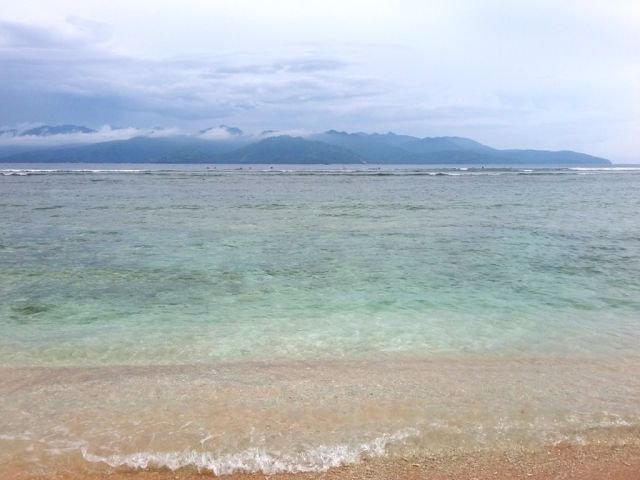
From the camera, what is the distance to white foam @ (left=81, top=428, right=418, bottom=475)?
19.9 feet

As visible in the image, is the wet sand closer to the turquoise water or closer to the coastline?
the coastline

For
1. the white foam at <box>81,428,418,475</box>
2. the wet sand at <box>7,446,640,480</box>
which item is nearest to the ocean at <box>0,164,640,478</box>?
the white foam at <box>81,428,418,475</box>

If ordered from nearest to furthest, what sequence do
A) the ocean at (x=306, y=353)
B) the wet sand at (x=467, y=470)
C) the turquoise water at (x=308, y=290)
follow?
the wet sand at (x=467, y=470) < the ocean at (x=306, y=353) < the turquoise water at (x=308, y=290)

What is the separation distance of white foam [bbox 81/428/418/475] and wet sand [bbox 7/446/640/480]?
0.10 m

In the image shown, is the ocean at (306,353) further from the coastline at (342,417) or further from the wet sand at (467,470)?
the wet sand at (467,470)

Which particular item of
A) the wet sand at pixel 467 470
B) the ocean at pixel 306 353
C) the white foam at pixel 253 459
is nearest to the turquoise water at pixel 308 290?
the ocean at pixel 306 353

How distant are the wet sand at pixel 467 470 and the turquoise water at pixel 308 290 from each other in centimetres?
350

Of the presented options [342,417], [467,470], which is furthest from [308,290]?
[467,470]

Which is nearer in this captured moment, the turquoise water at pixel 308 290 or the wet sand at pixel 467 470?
the wet sand at pixel 467 470

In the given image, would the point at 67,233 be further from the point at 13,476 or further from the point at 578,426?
the point at 578,426

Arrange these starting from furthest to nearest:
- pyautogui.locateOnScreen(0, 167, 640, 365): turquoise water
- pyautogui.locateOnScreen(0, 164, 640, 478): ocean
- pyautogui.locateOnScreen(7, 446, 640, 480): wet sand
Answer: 1. pyautogui.locateOnScreen(0, 167, 640, 365): turquoise water
2. pyautogui.locateOnScreen(0, 164, 640, 478): ocean
3. pyautogui.locateOnScreen(7, 446, 640, 480): wet sand

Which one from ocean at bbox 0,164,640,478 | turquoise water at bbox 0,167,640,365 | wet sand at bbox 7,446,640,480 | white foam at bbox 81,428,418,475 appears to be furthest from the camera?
turquoise water at bbox 0,167,640,365

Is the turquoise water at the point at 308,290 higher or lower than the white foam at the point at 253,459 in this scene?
higher

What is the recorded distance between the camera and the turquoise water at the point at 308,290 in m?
10.3
